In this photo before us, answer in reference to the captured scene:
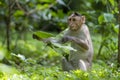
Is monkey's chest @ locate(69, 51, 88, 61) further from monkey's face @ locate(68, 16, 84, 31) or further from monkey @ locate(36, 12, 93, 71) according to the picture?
monkey's face @ locate(68, 16, 84, 31)

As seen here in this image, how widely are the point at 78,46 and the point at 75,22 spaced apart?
0.37 metres

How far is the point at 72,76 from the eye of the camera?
180 inches

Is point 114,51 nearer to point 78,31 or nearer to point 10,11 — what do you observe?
point 78,31

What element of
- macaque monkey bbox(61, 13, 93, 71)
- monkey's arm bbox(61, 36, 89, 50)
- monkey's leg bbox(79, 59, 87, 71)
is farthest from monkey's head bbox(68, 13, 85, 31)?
monkey's leg bbox(79, 59, 87, 71)

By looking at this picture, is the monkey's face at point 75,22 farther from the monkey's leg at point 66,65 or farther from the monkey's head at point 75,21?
the monkey's leg at point 66,65

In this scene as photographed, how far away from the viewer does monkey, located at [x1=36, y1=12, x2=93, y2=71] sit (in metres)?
5.74

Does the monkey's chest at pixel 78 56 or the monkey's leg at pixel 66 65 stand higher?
the monkey's chest at pixel 78 56

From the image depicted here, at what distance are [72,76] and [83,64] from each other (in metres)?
1.23

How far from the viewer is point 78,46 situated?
5.82m

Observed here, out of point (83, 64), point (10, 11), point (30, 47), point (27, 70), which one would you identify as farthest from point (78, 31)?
point (30, 47)

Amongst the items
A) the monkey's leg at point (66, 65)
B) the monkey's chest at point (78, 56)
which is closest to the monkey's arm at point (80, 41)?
the monkey's chest at point (78, 56)

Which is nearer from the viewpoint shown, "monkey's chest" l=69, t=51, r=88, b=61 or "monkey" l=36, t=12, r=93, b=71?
"monkey" l=36, t=12, r=93, b=71

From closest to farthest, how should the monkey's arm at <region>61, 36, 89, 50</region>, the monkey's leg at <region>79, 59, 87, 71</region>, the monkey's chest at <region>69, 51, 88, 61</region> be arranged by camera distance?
the monkey's arm at <region>61, 36, 89, 50</region> → the monkey's leg at <region>79, 59, 87, 71</region> → the monkey's chest at <region>69, 51, 88, 61</region>

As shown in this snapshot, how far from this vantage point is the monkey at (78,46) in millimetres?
5735
